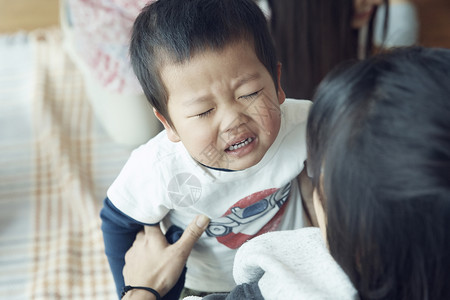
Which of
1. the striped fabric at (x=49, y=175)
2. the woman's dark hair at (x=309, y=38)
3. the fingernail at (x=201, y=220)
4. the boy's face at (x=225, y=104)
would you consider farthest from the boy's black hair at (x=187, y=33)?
the striped fabric at (x=49, y=175)

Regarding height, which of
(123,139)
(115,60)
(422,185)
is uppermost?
(422,185)

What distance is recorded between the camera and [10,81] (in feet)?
5.41

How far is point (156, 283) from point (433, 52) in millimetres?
522

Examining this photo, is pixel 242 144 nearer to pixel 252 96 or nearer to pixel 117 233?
pixel 252 96

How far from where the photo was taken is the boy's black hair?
24.0 inches

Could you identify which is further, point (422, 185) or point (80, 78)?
point (80, 78)

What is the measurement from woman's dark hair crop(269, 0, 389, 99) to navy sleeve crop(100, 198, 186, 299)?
1.63 feet

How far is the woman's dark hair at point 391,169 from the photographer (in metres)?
0.39

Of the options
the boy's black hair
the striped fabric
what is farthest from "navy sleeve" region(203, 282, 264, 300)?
the striped fabric

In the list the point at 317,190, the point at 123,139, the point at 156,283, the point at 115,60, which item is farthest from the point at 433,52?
the point at 123,139

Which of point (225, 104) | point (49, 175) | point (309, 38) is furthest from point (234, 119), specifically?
point (49, 175)

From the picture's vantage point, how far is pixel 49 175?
4.55 ft

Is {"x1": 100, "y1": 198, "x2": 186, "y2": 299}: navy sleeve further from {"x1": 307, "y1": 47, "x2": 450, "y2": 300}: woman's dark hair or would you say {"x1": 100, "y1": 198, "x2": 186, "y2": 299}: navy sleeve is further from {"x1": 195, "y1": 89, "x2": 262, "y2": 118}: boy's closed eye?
A: {"x1": 307, "y1": 47, "x2": 450, "y2": 300}: woman's dark hair

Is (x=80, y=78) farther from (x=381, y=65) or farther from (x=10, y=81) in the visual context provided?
(x=381, y=65)
